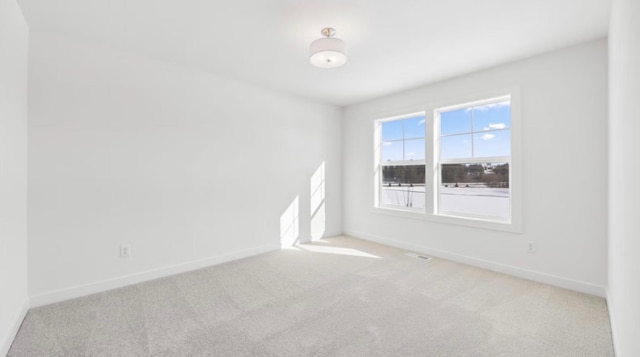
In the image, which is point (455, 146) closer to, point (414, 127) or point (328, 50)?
point (414, 127)

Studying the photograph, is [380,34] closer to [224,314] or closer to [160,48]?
[160,48]

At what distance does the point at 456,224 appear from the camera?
382 cm

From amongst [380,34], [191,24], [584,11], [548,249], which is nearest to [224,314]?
[191,24]

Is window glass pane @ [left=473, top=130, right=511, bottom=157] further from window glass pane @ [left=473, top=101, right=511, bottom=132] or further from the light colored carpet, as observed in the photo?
the light colored carpet

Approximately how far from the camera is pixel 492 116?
142 inches

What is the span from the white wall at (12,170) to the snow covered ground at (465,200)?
4.45 meters

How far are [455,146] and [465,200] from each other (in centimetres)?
76

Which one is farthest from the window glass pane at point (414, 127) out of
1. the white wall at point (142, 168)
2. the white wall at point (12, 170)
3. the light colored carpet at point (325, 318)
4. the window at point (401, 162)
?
the white wall at point (12, 170)

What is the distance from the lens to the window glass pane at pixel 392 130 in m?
4.75

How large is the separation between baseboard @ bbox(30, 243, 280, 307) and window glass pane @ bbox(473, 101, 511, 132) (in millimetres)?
3488

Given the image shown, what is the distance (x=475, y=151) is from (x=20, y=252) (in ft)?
15.8

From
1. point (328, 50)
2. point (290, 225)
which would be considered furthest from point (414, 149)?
point (328, 50)

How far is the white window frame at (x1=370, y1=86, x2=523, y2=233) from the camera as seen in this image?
325 cm

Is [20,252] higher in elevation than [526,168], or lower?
lower
